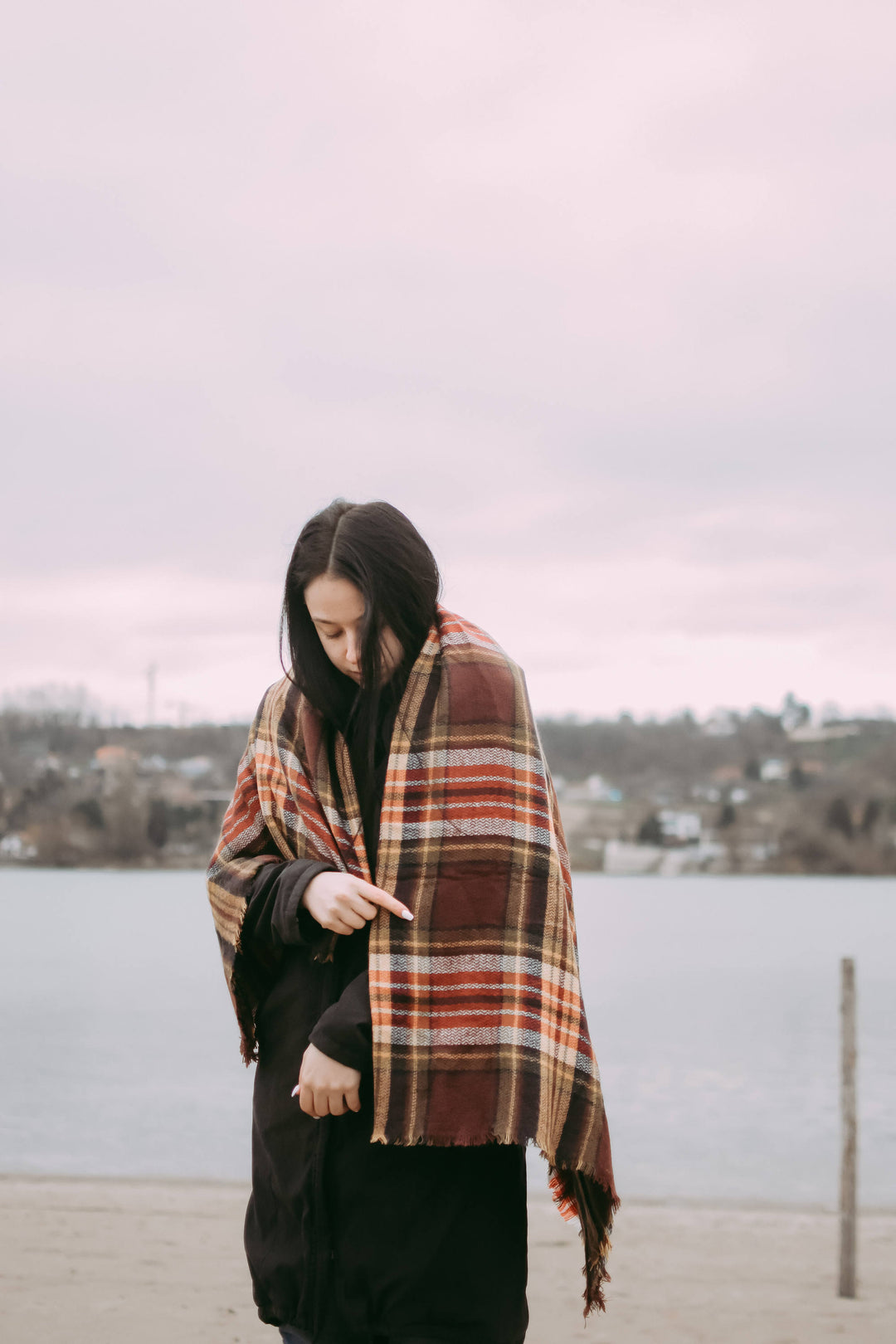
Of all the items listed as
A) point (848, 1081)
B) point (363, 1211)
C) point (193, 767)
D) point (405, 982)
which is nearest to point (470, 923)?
point (405, 982)

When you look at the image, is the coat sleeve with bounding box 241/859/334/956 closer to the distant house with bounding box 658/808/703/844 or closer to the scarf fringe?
the scarf fringe

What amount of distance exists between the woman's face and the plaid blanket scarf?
0.04 m

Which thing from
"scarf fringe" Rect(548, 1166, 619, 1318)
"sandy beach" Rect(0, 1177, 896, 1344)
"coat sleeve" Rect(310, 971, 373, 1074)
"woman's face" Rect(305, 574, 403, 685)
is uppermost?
"woman's face" Rect(305, 574, 403, 685)

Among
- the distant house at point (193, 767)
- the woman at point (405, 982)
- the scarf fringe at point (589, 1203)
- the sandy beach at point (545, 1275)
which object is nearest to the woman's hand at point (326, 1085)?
the woman at point (405, 982)

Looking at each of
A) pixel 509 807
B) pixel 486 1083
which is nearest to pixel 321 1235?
pixel 486 1083

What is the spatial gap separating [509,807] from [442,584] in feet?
0.98

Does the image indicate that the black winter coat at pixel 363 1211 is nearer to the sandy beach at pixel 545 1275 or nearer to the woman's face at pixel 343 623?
the woman's face at pixel 343 623

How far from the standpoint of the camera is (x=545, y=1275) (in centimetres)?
461

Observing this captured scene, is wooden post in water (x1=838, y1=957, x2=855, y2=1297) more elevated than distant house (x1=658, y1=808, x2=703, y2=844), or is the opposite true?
distant house (x1=658, y1=808, x2=703, y2=844)

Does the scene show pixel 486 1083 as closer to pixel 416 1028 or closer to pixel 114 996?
pixel 416 1028

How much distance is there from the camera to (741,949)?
46.3m

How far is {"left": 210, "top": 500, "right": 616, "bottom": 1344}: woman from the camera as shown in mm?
1495

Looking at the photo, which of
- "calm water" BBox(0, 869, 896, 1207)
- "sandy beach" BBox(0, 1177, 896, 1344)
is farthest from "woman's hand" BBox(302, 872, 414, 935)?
"calm water" BBox(0, 869, 896, 1207)

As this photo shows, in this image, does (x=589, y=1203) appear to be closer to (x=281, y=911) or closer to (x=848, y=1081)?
(x=281, y=911)
